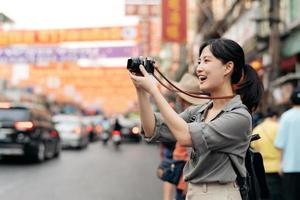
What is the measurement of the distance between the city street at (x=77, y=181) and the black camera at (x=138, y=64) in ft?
26.8

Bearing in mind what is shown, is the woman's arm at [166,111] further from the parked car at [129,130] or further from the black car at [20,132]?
the parked car at [129,130]

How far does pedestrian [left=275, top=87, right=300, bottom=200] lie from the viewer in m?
6.50

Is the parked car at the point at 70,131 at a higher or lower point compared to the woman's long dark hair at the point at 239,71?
lower

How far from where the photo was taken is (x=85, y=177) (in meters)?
14.6

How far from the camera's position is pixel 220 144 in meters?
2.75

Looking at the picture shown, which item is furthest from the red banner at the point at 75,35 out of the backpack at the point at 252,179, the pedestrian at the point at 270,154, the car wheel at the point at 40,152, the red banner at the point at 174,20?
the backpack at the point at 252,179

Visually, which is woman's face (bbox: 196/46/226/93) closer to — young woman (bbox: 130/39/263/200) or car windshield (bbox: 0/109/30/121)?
young woman (bbox: 130/39/263/200)

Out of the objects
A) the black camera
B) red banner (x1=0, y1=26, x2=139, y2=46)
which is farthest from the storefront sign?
the black camera

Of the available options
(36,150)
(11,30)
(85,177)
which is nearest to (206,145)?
(85,177)

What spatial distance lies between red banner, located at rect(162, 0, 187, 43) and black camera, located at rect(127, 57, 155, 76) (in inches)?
1012

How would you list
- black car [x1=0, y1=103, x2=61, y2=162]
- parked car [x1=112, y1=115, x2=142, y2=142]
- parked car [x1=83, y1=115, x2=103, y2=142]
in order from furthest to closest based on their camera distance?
parked car [x1=112, y1=115, x2=142, y2=142], parked car [x1=83, y1=115, x2=103, y2=142], black car [x1=0, y1=103, x2=61, y2=162]

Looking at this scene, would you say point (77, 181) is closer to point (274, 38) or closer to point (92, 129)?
point (274, 38)

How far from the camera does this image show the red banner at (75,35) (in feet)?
124

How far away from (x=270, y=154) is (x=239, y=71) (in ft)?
13.8
